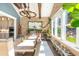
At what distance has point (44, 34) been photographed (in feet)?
7.95

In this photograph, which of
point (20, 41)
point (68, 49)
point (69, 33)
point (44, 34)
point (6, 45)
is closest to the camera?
point (6, 45)

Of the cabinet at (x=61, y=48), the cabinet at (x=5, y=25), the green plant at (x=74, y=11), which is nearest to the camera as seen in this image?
the green plant at (x=74, y=11)

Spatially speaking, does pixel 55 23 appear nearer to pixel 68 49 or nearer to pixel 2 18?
pixel 68 49

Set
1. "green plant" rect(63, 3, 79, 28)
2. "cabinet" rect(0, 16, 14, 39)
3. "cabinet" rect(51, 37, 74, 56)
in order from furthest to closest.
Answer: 1. "cabinet" rect(0, 16, 14, 39)
2. "cabinet" rect(51, 37, 74, 56)
3. "green plant" rect(63, 3, 79, 28)

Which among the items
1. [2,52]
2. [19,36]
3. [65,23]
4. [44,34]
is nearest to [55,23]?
[65,23]

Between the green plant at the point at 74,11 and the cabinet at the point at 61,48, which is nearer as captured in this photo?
the green plant at the point at 74,11

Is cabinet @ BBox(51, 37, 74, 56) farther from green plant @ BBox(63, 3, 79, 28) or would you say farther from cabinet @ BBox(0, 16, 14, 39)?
green plant @ BBox(63, 3, 79, 28)

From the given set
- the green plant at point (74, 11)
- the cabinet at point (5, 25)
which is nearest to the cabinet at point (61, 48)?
the cabinet at point (5, 25)

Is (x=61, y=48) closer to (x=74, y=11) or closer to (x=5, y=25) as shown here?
(x=5, y=25)

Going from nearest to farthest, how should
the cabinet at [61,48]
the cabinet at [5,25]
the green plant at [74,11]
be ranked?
the green plant at [74,11]
the cabinet at [61,48]
the cabinet at [5,25]

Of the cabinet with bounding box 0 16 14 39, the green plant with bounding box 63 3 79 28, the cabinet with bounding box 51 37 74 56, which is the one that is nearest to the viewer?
the green plant with bounding box 63 3 79 28

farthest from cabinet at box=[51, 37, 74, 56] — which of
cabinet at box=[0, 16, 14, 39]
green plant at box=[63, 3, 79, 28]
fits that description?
green plant at box=[63, 3, 79, 28]

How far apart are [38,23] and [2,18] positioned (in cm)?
68

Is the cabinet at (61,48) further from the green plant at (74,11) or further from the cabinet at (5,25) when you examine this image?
the green plant at (74,11)
